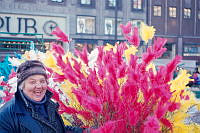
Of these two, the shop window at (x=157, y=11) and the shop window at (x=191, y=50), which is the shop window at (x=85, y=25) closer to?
the shop window at (x=157, y=11)

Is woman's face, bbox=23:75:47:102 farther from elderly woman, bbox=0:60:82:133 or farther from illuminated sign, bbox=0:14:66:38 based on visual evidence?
illuminated sign, bbox=0:14:66:38

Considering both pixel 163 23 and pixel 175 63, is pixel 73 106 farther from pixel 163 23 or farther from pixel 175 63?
pixel 163 23

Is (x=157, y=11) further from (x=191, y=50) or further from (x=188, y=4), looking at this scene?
(x=191, y=50)

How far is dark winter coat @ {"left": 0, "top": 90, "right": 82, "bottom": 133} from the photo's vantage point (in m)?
1.82

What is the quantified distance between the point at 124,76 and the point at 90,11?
76.5 ft

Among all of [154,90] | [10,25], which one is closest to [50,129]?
[154,90]

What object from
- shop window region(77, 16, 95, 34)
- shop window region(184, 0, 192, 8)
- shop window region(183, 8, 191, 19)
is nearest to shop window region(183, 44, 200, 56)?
shop window region(183, 8, 191, 19)

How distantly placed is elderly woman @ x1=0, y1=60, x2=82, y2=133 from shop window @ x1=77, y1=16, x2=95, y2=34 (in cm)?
2262

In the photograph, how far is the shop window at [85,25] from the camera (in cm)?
2438

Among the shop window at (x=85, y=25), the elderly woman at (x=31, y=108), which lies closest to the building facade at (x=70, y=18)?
the shop window at (x=85, y=25)

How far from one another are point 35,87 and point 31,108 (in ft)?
0.48

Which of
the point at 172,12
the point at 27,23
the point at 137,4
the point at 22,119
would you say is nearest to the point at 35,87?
the point at 22,119

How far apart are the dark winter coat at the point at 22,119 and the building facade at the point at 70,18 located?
18.1 metres

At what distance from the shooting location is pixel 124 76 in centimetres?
190
